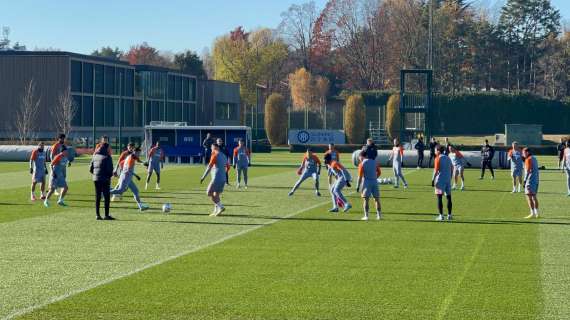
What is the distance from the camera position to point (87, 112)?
85875 millimetres

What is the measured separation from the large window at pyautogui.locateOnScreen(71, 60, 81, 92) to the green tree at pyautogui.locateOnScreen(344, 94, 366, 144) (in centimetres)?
2398

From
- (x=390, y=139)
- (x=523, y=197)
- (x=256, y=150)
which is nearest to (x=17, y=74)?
(x=256, y=150)

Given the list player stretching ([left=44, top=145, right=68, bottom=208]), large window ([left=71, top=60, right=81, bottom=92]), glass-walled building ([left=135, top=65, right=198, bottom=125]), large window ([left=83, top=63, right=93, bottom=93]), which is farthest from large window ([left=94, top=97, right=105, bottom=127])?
player stretching ([left=44, top=145, right=68, bottom=208])

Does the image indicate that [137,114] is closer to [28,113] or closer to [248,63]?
[28,113]

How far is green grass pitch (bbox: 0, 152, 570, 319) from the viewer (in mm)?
12453

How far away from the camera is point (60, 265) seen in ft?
52.1

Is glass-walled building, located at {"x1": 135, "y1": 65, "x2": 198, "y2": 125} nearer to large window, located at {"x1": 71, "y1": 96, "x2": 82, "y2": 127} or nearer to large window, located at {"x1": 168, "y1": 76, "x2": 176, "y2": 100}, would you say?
large window, located at {"x1": 168, "y1": 76, "x2": 176, "y2": 100}

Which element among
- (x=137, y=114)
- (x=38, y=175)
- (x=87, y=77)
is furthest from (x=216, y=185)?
(x=137, y=114)

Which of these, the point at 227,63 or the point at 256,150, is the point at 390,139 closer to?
the point at 256,150

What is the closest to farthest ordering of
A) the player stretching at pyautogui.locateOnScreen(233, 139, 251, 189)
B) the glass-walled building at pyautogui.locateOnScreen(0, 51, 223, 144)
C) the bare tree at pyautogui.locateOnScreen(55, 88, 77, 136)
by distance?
1. the player stretching at pyautogui.locateOnScreen(233, 139, 251, 189)
2. the bare tree at pyautogui.locateOnScreen(55, 88, 77, 136)
3. the glass-walled building at pyautogui.locateOnScreen(0, 51, 223, 144)

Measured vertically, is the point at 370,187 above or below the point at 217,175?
below

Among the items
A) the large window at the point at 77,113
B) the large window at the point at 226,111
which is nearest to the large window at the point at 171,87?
the large window at the point at 226,111

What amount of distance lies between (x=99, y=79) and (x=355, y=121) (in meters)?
23.1

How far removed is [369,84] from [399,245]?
10201cm
